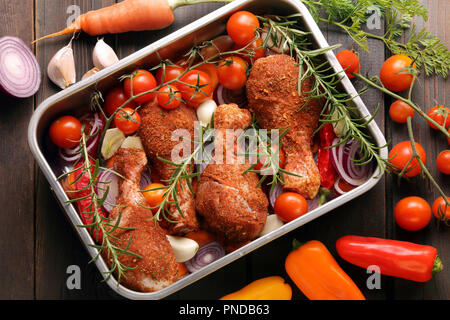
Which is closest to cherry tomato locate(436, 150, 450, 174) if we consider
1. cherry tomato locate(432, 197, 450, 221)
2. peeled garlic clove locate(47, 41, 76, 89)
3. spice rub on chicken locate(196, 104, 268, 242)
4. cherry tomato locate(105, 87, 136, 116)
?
cherry tomato locate(432, 197, 450, 221)

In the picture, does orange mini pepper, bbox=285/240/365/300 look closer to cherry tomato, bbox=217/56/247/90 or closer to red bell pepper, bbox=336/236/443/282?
red bell pepper, bbox=336/236/443/282

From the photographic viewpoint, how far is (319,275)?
1.91 metres

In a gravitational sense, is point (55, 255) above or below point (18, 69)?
below

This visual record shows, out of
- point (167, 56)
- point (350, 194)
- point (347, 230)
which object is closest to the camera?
point (350, 194)

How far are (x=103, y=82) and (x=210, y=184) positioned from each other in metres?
0.64

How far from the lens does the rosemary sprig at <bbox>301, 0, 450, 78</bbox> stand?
1985mm

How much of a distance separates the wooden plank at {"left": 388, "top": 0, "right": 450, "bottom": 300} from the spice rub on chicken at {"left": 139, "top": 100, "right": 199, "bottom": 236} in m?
1.03

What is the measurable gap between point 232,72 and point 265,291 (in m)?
1.03

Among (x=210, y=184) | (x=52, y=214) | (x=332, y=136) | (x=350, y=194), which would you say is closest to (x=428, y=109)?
(x=332, y=136)

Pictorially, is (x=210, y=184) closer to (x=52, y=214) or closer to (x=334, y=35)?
(x=52, y=214)

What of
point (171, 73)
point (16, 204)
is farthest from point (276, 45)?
point (16, 204)

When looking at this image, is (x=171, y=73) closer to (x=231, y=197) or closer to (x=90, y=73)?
(x=90, y=73)

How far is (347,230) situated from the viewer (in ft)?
6.70

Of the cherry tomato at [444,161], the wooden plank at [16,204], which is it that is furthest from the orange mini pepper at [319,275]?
the wooden plank at [16,204]
